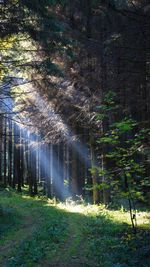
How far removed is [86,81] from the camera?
18.2m

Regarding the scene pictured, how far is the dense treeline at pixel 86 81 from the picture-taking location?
351 inches

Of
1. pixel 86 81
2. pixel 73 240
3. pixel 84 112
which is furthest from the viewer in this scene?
pixel 86 81

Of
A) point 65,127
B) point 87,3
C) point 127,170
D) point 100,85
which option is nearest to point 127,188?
point 127,170

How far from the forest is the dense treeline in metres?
0.04

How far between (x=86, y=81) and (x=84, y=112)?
161 centimetres

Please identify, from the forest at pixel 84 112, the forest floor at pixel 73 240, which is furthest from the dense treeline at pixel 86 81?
the forest floor at pixel 73 240

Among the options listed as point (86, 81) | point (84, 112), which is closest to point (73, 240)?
point (84, 112)

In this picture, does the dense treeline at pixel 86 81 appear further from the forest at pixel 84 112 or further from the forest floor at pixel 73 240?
the forest floor at pixel 73 240

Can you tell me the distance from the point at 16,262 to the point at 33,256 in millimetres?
575

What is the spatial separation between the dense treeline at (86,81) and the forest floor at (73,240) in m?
1.32

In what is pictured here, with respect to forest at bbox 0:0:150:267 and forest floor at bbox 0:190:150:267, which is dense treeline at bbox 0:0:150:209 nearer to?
forest at bbox 0:0:150:267

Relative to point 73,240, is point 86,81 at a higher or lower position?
higher

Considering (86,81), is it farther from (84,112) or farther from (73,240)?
(73,240)

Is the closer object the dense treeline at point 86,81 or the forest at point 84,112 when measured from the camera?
the forest at point 84,112
